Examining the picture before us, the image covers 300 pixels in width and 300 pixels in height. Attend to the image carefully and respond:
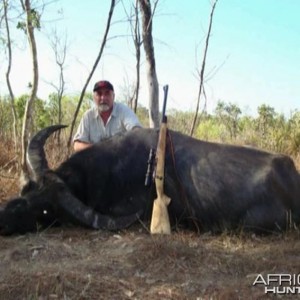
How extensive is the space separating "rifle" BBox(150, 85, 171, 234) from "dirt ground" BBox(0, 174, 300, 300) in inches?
4.9

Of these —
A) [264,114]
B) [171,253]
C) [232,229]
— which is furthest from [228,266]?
[264,114]

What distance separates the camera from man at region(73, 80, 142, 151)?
22.0 ft

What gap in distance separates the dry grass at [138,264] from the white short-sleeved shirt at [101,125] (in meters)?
1.91

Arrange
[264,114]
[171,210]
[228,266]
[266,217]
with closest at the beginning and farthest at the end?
[228,266] < [266,217] < [171,210] < [264,114]

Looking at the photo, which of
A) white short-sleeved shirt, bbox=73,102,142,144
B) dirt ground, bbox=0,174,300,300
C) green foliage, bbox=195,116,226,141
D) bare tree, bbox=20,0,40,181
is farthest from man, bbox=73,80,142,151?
green foliage, bbox=195,116,226,141

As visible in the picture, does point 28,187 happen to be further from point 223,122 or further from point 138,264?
point 223,122

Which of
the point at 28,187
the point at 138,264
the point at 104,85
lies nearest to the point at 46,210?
the point at 28,187

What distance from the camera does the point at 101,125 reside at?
6.81 m

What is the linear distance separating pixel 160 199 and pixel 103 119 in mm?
2171

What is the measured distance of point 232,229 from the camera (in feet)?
16.3

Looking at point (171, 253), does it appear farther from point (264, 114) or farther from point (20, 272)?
point (264, 114)

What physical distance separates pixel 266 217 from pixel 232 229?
13.2 inches

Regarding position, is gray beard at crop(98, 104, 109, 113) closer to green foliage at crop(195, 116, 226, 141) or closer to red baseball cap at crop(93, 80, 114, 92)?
red baseball cap at crop(93, 80, 114, 92)

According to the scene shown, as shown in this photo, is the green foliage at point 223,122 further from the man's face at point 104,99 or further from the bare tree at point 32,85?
the man's face at point 104,99
